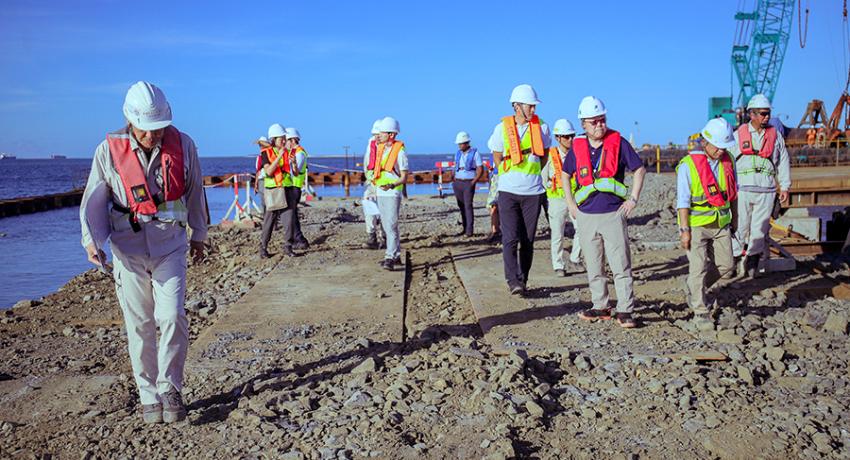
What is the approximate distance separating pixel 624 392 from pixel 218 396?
99.1 inches

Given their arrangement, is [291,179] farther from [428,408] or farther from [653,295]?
[428,408]

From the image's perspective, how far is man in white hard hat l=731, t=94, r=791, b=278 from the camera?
8078mm

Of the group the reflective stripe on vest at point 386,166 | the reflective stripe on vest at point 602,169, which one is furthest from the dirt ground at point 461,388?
the reflective stripe on vest at point 386,166

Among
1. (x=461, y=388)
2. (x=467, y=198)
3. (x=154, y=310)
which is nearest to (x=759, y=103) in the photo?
(x=461, y=388)

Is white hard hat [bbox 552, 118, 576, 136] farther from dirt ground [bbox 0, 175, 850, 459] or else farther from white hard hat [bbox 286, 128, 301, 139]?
white hard hat [bbox 286, 128, 301, 139]

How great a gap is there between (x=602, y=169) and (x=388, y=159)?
383cm

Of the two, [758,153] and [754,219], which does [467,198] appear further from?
[758,153]

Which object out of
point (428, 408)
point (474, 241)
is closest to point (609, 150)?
point (428, 408)

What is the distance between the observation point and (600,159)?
20.2ft

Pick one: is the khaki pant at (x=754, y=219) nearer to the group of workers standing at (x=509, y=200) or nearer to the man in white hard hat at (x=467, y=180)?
the group of workers standing at (x=509, y=200)

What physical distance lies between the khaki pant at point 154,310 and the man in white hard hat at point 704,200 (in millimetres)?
4079

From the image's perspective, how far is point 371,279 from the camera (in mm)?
9023

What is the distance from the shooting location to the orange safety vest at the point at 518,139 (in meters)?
7.36

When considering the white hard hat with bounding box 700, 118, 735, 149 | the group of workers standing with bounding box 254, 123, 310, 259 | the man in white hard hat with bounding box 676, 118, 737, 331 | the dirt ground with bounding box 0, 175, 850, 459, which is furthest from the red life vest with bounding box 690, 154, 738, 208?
the group of workers standing with bounding box 254, 123, 310, 259
